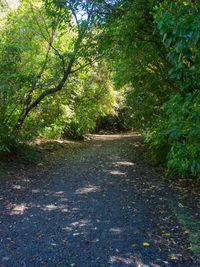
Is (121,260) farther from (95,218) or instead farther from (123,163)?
(123,163)

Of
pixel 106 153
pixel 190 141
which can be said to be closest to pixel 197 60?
pixel 190 141

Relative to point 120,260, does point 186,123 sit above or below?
above

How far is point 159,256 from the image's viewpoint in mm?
2775

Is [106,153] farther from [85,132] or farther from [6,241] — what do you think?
[6,241]

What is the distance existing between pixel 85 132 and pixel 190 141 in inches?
436

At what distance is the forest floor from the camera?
2744 mm

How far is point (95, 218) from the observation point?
148 inches

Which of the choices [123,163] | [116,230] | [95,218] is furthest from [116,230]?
[123,163]

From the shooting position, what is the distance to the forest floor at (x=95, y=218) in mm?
2744

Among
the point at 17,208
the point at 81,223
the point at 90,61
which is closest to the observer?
the point at 81,223

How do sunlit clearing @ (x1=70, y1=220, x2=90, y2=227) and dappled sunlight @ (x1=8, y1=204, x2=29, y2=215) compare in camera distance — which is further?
dappled sunlight @ (x1=8, y1=204, x2=29, y2=215)

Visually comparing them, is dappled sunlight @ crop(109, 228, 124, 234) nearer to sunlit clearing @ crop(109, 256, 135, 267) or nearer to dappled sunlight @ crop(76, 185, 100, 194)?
sunlit clearing @ crop(109, 256, 135, 267)

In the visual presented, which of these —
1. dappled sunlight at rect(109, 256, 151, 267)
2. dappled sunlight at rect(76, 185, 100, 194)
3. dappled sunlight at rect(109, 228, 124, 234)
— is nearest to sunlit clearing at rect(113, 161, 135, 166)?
dappled sunlight at rect(76, 185, 100, 194)

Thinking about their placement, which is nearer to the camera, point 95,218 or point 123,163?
point 95,218
